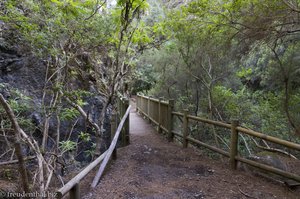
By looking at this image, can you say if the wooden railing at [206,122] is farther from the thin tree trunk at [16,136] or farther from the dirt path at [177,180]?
the thin tree trunk at [16,136]

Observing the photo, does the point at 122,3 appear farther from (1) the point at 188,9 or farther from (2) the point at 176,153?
(2) the point at 176,153

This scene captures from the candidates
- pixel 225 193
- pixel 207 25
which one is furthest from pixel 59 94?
pixel 207 25

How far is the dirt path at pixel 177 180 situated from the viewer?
3.59 meters

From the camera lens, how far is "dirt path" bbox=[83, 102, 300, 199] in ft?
11.8

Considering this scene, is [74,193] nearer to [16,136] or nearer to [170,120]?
[16,136]

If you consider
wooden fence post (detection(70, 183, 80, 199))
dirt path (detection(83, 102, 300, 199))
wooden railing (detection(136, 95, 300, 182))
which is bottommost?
dirt path (detection(83, 102, 300, 199))

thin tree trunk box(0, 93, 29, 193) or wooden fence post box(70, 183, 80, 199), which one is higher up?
thin tree trunk box(0, 93, 29, 193)

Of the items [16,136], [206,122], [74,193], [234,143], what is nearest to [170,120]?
[206,122]

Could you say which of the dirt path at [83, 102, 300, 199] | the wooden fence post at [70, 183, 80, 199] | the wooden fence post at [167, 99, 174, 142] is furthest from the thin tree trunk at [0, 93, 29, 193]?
the wooden fence post at [167, 99, 174, 142]

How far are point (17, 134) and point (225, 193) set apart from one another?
10.5ft

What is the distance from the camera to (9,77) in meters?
6.18

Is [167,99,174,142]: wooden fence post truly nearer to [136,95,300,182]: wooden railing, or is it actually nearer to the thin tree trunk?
[136,95,300,182]: wooden railing

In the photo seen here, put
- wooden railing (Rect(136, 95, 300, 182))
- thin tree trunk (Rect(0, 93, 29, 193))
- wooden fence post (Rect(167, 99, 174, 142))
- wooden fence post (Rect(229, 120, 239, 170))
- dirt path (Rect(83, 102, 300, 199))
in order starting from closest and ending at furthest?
thin tree trunk (Rect(0, 93, 29, 193)), dirt path (Rect(83, 102, 300, 199)), wooden railing (Rect(136, 95, 300, 182)), wooden fence post (Rect(229, 120, 239, 170)), wooden fence post (Rect(167, 99, 174, 142))

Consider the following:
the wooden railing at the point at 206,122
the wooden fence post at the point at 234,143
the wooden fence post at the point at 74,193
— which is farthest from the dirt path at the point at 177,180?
Answer: the wooden fence post at the point at 74,193
